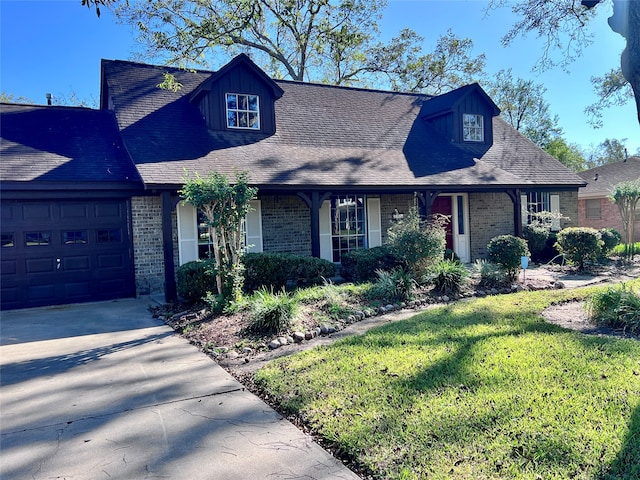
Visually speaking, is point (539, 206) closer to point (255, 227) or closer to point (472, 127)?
point (472, 127)

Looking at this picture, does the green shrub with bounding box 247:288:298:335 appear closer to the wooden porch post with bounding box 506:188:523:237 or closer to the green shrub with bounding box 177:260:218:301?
the green shrub with bounding box 177:260:218:301

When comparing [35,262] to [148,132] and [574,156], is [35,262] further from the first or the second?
[574,156]

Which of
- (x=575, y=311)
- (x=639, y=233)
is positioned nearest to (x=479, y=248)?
(x=575, y=311)

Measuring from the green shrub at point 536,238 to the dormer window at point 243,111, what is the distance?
9.32 metres

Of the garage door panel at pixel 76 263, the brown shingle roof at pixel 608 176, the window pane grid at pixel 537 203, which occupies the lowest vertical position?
the garage door panel at pixel 76 263

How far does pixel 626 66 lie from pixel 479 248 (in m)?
10.1

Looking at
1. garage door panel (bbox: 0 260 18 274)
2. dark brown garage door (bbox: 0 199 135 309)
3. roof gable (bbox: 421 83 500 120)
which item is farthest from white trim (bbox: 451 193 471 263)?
garage door panel (bbox: 0 260 18 274)

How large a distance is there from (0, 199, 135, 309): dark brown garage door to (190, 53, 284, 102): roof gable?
13.8ft

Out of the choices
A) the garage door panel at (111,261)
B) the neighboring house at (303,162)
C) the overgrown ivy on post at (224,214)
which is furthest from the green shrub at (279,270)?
the garage door panel at (111,261)

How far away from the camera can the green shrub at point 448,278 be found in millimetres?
9461

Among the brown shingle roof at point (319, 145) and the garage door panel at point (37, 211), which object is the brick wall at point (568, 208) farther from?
the garage door panel at point (37, 211)

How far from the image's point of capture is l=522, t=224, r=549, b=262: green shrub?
48.6 ft

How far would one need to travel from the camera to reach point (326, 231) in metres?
13.4

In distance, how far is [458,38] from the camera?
25922 millimetres
